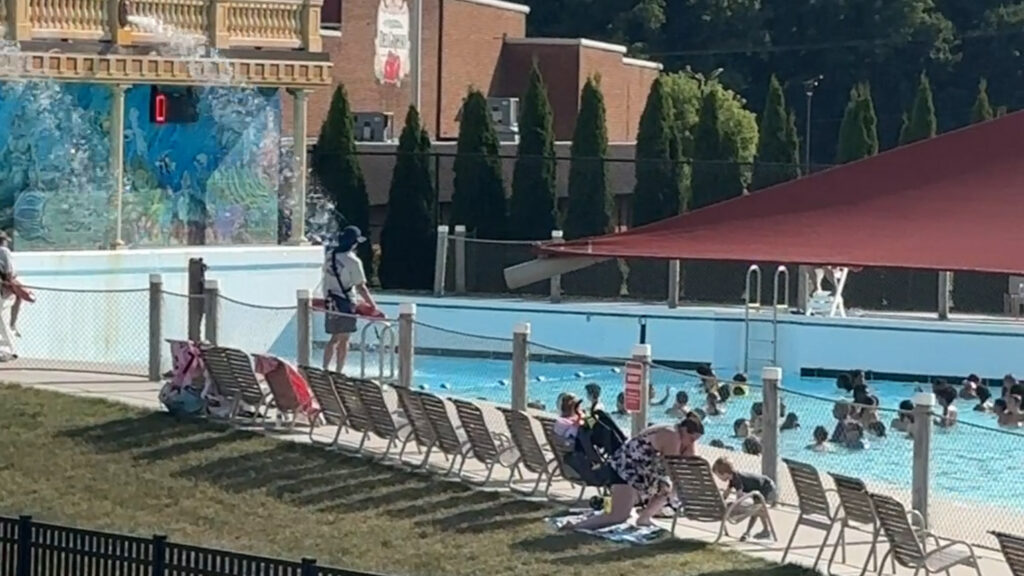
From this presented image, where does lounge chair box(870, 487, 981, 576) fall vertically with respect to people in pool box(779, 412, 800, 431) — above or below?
below

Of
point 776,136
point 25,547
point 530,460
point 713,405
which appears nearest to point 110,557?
point 25,547

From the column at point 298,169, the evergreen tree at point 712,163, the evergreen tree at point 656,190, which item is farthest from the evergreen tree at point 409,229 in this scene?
the column at point 298,169

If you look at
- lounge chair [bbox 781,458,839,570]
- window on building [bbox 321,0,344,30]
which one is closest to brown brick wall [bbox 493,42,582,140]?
window on building [bbox 321,0,344,30]

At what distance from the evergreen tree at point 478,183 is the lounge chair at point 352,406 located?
20718 millimetres

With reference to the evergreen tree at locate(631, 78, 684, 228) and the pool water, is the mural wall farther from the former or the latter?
the evergreen tree at locate(631, 78, 684, 228)

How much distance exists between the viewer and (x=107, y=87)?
91.2 feet

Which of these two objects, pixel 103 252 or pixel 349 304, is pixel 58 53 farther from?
pixel 349 304

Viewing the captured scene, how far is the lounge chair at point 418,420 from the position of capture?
18.6m

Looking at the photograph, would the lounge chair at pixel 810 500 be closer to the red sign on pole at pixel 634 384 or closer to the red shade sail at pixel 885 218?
the red sign on pole at pixel 634 384

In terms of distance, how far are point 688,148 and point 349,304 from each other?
29.3 meters

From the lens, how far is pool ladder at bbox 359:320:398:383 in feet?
68.3

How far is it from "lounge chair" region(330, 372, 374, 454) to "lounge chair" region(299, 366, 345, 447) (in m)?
0.05

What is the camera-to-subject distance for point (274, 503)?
18.0 metres

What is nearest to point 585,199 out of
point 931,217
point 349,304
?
point 349,304
